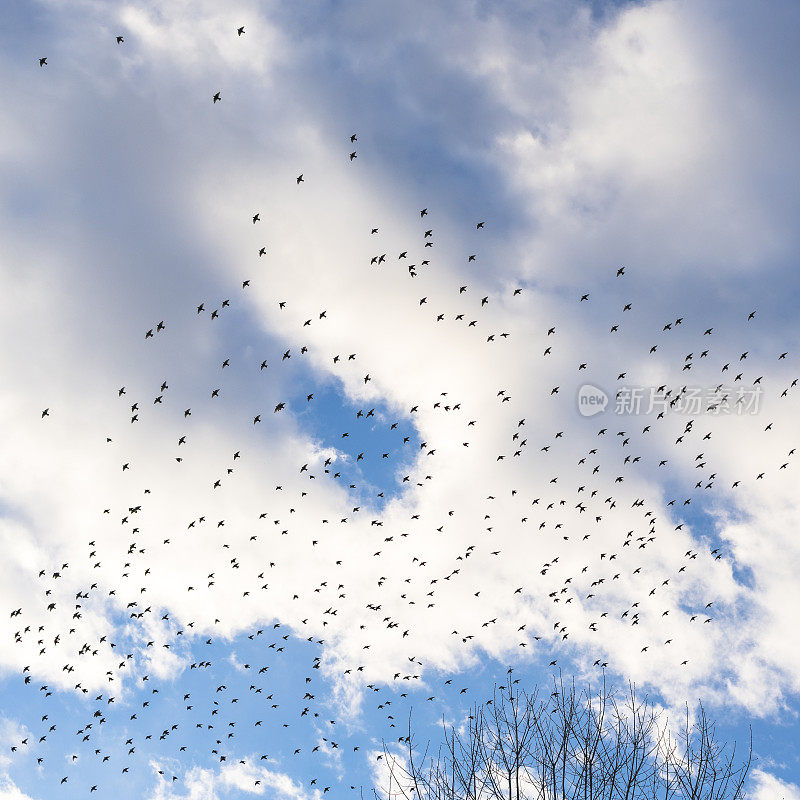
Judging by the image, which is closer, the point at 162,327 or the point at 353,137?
the point at 353,137

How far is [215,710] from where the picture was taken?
3575 centimetres

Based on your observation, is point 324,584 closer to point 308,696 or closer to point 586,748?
point 308,696

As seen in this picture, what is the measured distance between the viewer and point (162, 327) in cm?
2886

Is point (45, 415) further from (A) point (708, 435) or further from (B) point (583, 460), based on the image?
(A) point (708, 435)

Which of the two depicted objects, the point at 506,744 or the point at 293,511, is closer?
the point at 506,744

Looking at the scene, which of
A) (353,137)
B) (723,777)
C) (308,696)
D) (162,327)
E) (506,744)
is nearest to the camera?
(723,777)

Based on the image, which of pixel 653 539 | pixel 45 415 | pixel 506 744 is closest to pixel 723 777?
pixel 506 744

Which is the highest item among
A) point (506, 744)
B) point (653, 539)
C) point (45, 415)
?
point (653, 539)

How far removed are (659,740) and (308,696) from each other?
22.8 m

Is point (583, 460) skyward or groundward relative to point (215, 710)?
skyward

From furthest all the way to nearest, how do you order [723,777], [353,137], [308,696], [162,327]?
[308,696]
[162,327]
[353,137]
[723,777]

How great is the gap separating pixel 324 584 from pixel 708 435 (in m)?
21.5

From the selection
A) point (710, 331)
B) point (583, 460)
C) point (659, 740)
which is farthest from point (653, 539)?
point (659, 740)

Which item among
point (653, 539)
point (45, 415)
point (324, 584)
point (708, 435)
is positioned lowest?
point (45, 415)
